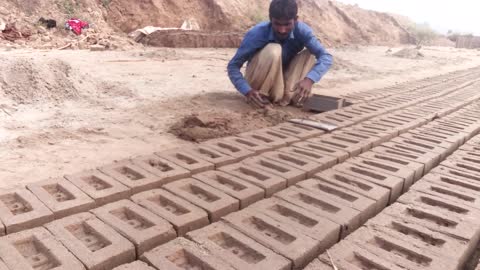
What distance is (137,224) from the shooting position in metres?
1.94

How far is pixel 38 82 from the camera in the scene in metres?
4.24

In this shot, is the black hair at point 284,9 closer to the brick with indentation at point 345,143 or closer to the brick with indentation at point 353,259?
the brick with indentation at point 345,143

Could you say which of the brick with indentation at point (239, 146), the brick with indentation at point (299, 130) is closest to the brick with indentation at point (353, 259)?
the brick with indentation at point (239, 146)

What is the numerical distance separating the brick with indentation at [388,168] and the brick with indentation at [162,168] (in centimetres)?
117

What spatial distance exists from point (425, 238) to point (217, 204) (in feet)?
3.29

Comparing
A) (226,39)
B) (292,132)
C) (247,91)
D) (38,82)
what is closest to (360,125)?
(292,132)

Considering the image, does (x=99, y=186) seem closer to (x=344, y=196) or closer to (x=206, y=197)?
(x=206, y=197)

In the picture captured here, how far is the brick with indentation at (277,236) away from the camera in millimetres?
1692

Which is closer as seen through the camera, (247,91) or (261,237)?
(261,237)

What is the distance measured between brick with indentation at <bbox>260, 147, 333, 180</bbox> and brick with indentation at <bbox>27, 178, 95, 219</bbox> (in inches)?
48.7

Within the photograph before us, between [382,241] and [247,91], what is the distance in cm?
260

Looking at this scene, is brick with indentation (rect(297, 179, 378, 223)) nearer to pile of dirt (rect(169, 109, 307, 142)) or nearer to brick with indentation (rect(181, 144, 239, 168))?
brick with indentation (rect(181, 144, 239, 168))

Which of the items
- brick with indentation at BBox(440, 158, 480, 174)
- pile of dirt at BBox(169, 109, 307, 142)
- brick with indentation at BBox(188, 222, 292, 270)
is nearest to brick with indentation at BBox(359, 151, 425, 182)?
brick with indentation at BBox(440, 158, 480, 174)

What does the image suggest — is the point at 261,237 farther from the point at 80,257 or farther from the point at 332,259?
the point at 80,257
